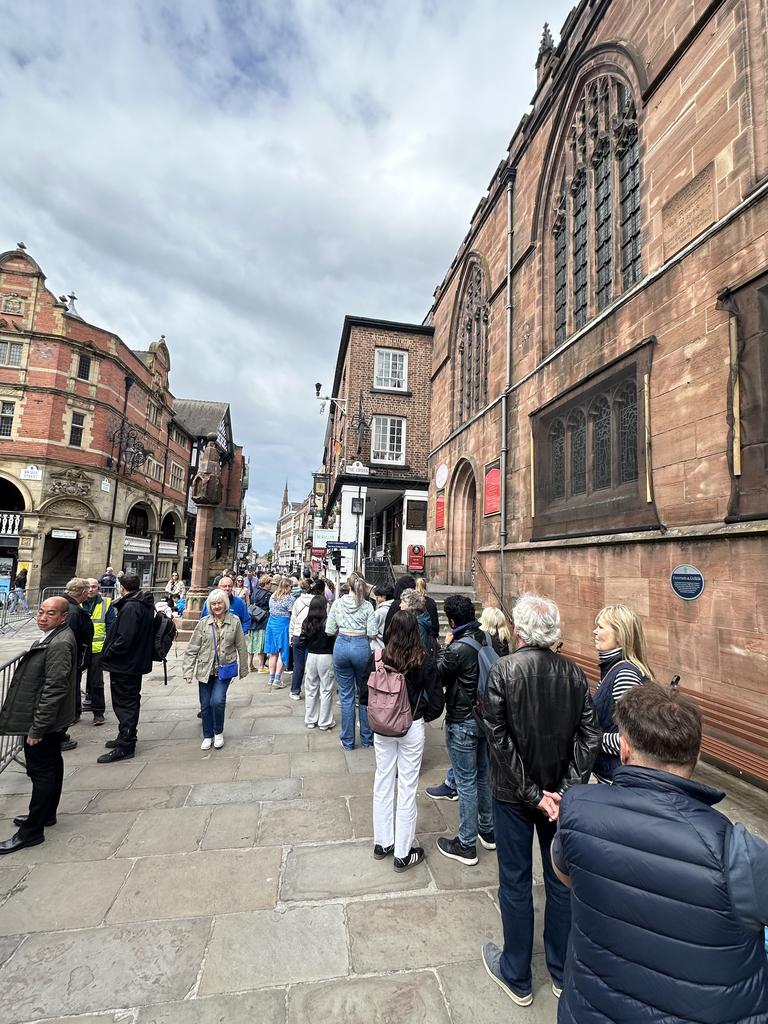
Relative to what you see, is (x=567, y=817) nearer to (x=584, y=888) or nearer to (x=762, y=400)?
(x=584, y=888)

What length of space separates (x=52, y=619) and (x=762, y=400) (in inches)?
298

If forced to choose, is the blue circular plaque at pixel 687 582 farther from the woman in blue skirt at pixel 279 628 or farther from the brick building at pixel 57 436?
the brick building at pixel 57 436

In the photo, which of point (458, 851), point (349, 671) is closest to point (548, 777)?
point (458, 851)

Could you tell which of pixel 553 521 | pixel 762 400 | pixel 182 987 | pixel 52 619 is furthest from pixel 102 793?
pixel 553 521

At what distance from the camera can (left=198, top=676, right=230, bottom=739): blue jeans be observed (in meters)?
5.30

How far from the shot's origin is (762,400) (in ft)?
17.4

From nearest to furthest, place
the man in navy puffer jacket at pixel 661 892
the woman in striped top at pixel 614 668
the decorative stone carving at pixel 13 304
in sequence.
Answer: the man in navy puffer jacket at pixel 661 892
the woman in striped top at pixel 614 668
the decorative stone carving at pixel 13 304

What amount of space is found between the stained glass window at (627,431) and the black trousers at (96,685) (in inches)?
334

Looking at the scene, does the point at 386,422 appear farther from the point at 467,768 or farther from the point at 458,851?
the point at 458,851

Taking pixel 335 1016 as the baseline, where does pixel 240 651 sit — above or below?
above

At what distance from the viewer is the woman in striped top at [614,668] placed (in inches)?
109

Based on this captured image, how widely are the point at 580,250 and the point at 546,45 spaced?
5.98 metres

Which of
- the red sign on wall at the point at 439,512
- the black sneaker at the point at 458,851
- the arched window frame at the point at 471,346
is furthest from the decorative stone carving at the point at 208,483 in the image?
the black sneaker at the point at 458,851

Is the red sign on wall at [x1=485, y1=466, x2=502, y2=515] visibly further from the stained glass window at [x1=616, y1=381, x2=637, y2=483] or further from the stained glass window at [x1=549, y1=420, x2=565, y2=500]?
the stained glass window at [x1=616, y1=381, x2=637, y2=483]
